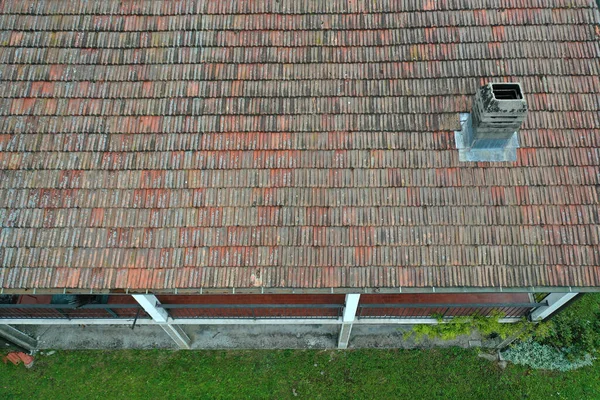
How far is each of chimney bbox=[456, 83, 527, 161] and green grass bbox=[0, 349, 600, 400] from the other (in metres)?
6.09

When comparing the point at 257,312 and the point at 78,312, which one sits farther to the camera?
the point at 257,312

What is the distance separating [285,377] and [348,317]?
3.09 meters

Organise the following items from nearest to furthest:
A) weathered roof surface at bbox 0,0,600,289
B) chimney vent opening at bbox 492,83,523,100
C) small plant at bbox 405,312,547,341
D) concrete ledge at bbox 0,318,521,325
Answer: chimney vent opening at bbox 492,83,523,100 → weathered roof surface at bbox 0,0,600,289 → small plant at bbox 405,312,547,341 → concrete ledge at bbox 0,318,521,325

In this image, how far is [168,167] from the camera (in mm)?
7434

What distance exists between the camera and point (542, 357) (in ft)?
34.5

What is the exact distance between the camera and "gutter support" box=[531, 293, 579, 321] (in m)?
7.70

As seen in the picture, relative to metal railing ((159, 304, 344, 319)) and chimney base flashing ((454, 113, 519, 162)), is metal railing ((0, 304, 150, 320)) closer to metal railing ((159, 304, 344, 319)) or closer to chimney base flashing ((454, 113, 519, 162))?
metal railing ((159, 304, 344, 319))

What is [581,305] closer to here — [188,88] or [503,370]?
[503,370]

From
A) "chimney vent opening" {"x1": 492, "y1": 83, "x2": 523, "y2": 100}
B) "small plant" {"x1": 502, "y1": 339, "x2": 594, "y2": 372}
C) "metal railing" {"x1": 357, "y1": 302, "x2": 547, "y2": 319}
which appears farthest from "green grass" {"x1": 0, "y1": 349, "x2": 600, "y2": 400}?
"chimney vent opening" {"x1": 492, "y1": 83, "x2": 523, "y2": 100}

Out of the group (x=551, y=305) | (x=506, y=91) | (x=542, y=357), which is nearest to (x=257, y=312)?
(x=551, y=305)

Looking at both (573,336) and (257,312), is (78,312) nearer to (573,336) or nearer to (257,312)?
(257,312)

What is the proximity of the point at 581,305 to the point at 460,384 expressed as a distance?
427 centimetres

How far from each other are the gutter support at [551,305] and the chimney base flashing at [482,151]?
2876mm

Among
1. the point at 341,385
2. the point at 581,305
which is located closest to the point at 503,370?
the point at 581,305
